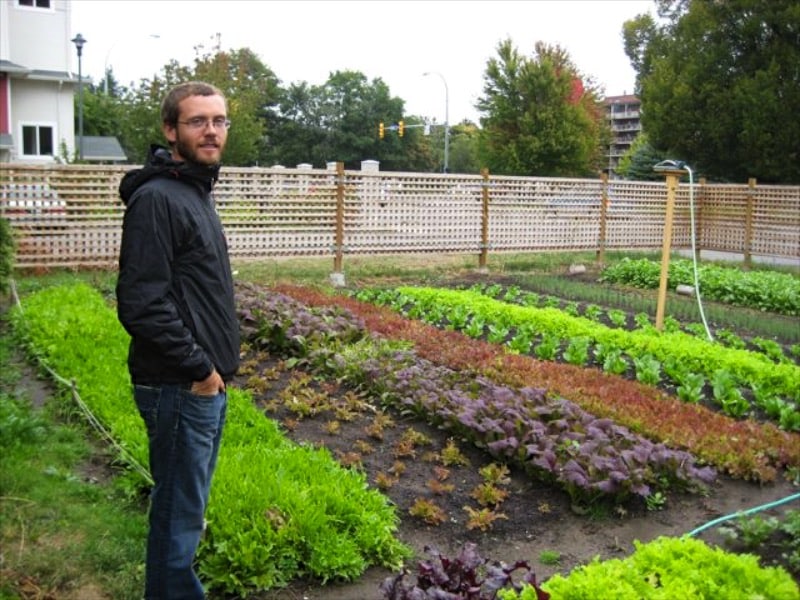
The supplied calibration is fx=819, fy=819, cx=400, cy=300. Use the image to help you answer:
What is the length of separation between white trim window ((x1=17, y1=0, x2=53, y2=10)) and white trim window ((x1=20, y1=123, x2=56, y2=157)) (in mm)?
3877

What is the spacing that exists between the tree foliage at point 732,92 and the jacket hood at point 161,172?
2161 cm

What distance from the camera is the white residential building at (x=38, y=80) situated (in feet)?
88.0

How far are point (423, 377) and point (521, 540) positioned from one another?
7.31 feet

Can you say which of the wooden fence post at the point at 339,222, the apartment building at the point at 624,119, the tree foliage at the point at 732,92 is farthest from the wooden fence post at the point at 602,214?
the apartment building at the point at 624,119

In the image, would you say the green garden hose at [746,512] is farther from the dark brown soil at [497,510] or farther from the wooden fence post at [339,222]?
the wooden fence post at [339,222]

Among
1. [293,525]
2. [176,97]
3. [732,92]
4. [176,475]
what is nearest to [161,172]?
[176,97]

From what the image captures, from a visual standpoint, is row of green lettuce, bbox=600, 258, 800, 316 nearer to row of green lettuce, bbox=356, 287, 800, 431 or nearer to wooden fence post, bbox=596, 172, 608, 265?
wooden fence post, bbox=596, 172, 608, 265

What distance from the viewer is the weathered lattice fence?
12141 millimetres

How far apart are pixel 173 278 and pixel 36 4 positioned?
28607mm

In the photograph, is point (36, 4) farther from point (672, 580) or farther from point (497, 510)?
point (672, 580)

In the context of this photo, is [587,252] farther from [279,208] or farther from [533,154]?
[533,154]

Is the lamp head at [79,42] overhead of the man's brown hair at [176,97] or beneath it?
overhead

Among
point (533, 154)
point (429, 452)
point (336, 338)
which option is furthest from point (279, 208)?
point (533, 154)

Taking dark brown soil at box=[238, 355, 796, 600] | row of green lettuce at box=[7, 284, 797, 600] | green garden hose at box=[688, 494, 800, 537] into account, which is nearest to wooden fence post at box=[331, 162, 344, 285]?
dark brown soil at box=[238, 355, 796, 600]
